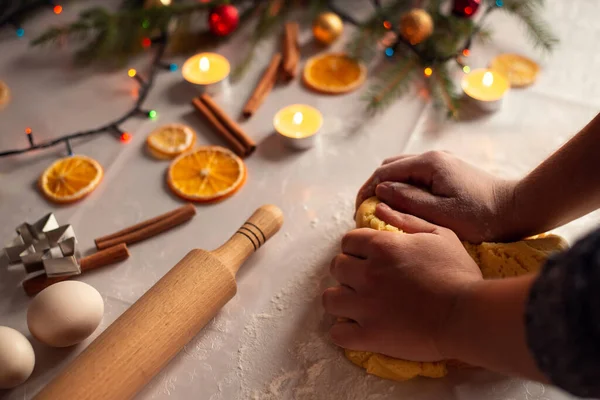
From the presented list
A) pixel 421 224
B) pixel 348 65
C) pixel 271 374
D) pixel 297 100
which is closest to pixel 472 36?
pixel 348 65

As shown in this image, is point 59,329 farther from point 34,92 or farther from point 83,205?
point 34,92

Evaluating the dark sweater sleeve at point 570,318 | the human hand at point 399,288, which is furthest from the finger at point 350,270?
the dark sweater sleeve at point 570,318

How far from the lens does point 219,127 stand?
4.11 feet

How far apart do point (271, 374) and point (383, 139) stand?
1.91 feet

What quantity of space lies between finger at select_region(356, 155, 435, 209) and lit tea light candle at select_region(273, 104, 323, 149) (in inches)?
9.8

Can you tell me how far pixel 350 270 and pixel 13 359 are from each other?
1.64ft

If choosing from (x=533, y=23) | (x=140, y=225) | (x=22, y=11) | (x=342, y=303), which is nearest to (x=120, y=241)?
(x=140, y=225)

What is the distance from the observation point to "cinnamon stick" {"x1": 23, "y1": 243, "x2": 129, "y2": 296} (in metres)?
0.98

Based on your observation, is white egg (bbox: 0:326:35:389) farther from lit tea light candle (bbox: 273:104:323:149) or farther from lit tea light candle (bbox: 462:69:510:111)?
lit tea light candle (bbox: 462:69:510:111)

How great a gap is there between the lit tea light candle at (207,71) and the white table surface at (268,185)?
0.03 metres

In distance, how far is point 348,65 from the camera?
4.62ft

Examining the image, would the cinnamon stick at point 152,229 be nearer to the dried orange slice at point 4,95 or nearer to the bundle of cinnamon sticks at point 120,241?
the bundle of cinnamon sticks at point 120,241

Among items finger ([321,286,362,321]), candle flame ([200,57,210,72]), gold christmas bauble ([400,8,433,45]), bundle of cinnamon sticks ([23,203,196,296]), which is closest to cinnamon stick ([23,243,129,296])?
bundle of cinnamon sticks ([23,203,196,296])

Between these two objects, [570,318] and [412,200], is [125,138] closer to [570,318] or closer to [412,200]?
[412,200]
